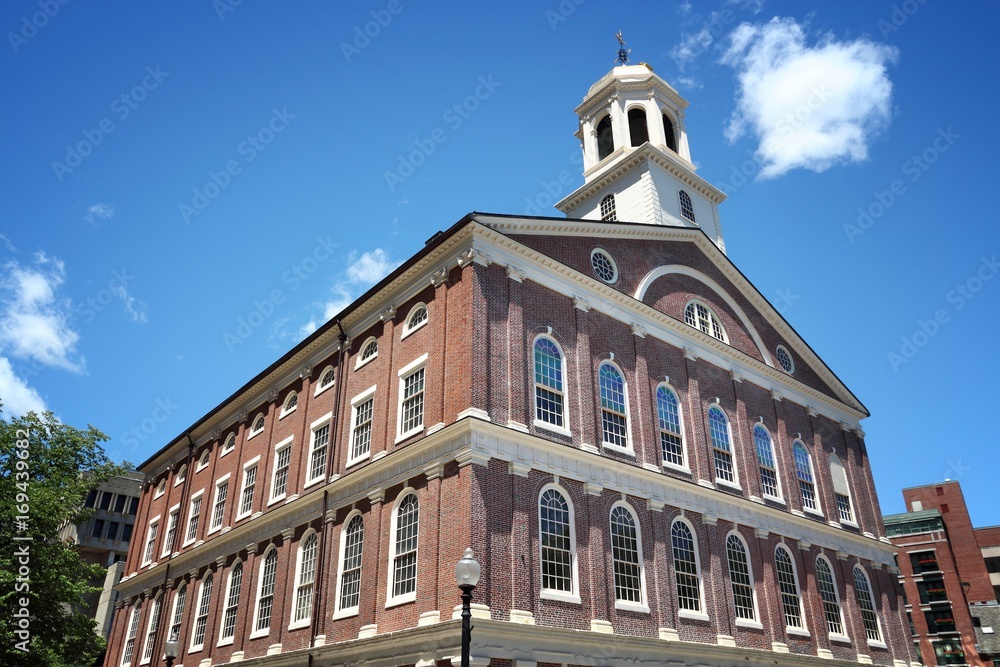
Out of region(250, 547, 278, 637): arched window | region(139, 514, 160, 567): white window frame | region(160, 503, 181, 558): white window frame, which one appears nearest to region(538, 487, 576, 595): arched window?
region(250, 547, 278, 637): arched window

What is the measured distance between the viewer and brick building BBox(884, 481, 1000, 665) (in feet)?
243

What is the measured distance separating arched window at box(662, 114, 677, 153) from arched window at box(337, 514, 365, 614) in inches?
1108

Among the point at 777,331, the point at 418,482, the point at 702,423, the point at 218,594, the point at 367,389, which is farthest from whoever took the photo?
the point at 777,331

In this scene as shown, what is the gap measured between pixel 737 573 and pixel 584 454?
877 centimetres

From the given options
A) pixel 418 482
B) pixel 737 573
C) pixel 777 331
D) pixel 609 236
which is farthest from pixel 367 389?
pixel 777 331

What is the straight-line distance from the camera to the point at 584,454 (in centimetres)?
2430

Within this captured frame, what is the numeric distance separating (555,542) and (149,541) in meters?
29.6

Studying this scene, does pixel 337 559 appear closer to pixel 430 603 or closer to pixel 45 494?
pixel 430 603

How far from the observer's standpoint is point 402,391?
2594cm

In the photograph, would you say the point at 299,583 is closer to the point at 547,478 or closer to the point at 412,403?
the point at 412,403

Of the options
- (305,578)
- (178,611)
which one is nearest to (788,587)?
(305,578)

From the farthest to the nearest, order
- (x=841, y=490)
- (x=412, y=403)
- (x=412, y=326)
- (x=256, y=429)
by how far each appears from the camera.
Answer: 1. (x=841, y=490)
2. (x=256, y=429)
3. (x=412, y=326)
4. (x=412, y=403)

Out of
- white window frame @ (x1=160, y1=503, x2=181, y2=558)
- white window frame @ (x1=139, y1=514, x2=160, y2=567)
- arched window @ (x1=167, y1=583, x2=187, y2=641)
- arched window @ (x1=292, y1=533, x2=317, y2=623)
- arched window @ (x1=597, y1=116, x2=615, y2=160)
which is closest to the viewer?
arched window @ (x1=292, y1=533, x2=317, y2=623)

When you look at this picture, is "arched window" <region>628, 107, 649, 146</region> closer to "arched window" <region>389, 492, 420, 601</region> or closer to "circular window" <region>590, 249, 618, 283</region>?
"circular window" <region>590, 249, 618, 283</region>
